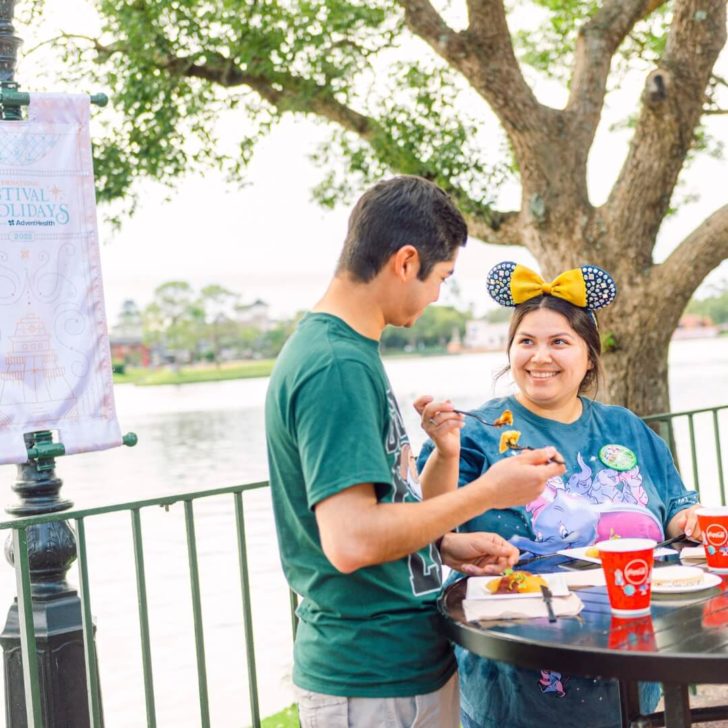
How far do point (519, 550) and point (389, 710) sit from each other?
683 mm

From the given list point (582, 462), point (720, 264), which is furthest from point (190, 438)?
point (582, 462)

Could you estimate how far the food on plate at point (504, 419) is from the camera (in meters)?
2.58

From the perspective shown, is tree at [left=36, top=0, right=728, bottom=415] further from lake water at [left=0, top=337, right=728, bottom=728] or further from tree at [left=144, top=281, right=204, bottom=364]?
tree at [left=144, top=281, right=204, bottom=364]

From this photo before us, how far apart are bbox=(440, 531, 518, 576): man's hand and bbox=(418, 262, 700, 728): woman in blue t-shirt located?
0.71 ft

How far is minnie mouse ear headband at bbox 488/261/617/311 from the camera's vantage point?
2.76 m

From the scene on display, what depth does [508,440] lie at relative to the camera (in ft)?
8.20

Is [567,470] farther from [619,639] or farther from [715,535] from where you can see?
[619,639]

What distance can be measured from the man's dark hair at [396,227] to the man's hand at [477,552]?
0.68m

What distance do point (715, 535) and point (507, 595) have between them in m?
0.48

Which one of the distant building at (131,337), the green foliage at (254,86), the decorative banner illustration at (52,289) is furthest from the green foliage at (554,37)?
the distant building at (131,337)

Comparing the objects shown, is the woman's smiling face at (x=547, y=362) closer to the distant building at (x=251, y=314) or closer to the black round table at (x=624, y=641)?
the black round table at (x=624, y=641)

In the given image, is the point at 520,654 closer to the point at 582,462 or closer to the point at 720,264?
the point at 582,462

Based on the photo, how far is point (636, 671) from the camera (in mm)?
1651

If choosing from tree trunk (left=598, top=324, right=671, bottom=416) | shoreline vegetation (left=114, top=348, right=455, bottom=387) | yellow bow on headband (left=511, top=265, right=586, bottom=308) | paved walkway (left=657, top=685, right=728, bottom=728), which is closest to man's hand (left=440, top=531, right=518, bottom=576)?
yellow bow on headband (left=511, top=265, right=586, bottom=308)
